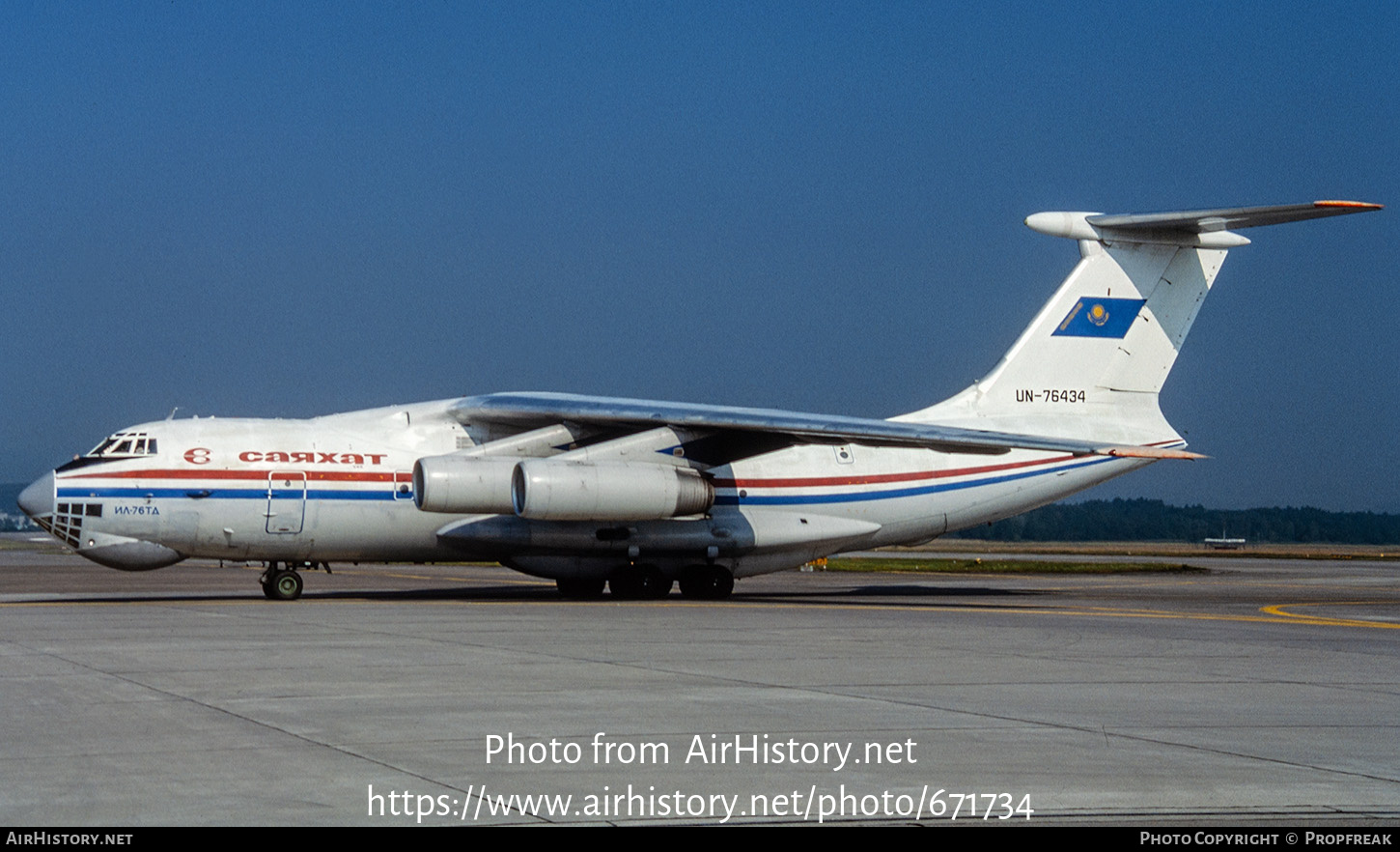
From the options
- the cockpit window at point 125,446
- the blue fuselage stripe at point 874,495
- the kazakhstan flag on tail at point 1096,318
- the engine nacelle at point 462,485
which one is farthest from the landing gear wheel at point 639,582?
the kazakhstan flag on tail at point 1096,318

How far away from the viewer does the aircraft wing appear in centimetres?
2098

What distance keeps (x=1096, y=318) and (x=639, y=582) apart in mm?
8933

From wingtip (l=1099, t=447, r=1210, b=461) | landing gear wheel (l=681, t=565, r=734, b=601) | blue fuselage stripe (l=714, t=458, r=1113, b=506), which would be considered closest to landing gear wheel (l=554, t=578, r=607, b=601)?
landing gear wheel (l=681, t=565, r=734, b=601)

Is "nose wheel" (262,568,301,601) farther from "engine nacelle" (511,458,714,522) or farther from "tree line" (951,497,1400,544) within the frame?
"tree line" (951,497,1400,544)

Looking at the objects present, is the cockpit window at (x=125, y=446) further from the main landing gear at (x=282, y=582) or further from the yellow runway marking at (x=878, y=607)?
the main landing gear at (x=282, y=582)

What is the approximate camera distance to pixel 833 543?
2381cm

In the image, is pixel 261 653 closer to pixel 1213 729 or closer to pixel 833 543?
pixel 1213 729

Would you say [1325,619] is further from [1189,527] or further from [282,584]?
[1189,527]

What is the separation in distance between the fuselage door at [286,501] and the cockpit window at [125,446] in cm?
170

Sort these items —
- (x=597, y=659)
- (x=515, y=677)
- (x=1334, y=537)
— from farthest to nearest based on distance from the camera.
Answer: (x=1334, y=537) → (x=597, y=659) → (x=515, y=677)

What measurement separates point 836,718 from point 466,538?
45.0 feet

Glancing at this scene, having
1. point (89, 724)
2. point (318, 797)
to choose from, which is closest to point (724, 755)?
point (318, 797)

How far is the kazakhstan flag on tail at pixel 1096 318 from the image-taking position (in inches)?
979

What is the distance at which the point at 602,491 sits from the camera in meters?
20.7
